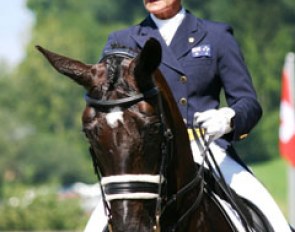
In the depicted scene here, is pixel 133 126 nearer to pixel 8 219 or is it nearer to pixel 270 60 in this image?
pixel 8 219

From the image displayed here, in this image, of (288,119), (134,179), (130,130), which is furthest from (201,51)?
(288,119)

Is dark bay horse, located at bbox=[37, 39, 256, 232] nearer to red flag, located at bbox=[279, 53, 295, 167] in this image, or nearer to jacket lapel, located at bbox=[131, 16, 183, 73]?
jacket lapel, located at bbox=[131, 16, 183, 73]

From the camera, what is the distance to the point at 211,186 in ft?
25.0

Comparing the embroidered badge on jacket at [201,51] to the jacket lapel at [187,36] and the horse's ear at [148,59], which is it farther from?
the horse's ear at [148,59]

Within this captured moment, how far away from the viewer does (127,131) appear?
6.41 meters

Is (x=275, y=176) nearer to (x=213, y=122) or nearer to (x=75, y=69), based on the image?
(x=213, y=122)

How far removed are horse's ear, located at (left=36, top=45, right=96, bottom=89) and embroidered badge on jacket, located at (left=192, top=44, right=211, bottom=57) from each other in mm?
1369

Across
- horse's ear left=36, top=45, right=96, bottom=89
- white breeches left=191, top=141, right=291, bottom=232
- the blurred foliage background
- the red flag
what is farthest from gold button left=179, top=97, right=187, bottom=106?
the blurred foliage background

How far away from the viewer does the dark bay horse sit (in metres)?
6.39

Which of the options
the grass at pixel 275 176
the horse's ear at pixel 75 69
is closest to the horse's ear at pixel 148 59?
the horse's ear at pixel 75 69

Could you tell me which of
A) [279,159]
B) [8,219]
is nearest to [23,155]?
[279,159]

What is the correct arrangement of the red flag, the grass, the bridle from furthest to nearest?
the grass
the red flag
the bridle

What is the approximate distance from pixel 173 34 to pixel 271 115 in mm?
94395

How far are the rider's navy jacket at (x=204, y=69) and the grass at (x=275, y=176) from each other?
201 ft
